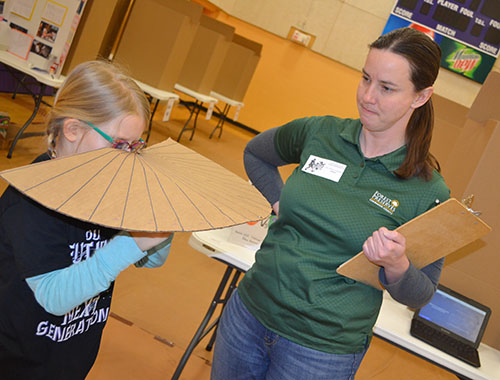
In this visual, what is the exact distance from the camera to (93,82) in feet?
3.25

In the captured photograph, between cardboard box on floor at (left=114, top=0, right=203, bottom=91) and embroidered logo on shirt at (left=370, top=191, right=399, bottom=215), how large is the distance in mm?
3847

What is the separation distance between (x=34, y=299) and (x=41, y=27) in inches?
122

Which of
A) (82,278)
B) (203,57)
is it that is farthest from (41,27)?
(82,278)

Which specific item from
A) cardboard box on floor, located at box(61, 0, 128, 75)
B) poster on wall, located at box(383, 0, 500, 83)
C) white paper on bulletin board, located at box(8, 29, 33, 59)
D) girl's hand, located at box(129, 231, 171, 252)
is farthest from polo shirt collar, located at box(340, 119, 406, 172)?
poster on wall, located at box(383, 0, 500, 83)

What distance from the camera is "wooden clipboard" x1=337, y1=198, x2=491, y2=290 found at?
0.99 meters

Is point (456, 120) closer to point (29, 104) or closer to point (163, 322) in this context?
point (163, 322)

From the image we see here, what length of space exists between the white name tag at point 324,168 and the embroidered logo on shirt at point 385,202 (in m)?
0.10

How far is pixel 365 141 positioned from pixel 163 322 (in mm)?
1771

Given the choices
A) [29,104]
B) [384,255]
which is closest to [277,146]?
[384,255]

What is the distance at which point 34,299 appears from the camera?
906 mm

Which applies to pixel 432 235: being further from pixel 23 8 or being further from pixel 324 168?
pixel 23 8

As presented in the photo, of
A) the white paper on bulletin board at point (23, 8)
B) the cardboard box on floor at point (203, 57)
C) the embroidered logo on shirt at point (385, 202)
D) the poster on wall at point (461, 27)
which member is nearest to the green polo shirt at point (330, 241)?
the embroidered logo on shirt at point (385, 202)

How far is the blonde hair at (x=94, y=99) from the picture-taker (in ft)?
3.13

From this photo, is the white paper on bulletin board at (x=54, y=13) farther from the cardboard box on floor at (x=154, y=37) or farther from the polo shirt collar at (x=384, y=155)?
the polo shirt collar at (x=384, y=155)
